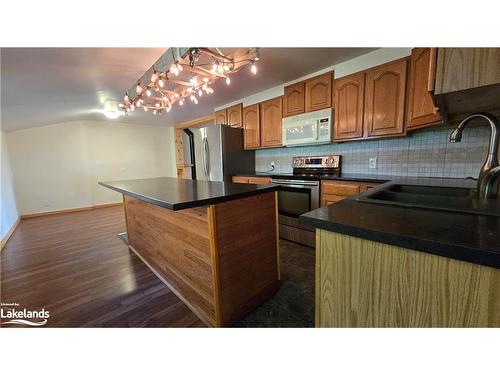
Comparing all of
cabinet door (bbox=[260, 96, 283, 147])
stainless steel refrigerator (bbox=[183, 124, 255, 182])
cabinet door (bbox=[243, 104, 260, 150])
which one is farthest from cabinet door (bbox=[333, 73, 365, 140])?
stainless steel refrigerator (bbox=[183, 124, 255, 182])

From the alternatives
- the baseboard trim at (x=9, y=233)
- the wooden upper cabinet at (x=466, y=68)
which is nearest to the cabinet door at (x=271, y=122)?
the wooden upper cabinet at (x=466, y=68)

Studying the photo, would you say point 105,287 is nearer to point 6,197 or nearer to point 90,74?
point 90,74

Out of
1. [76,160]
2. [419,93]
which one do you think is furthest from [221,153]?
[76,160]

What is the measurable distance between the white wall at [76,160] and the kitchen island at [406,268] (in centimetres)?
620

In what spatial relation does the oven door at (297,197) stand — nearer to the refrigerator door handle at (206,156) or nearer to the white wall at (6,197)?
the refrigerator door handle at (206,156)

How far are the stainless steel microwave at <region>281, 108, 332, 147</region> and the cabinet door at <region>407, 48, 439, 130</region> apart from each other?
835 millimetres

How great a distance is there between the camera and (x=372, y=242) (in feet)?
1.97

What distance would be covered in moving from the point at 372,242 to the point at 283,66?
246cm

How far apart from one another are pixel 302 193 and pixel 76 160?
5.51m

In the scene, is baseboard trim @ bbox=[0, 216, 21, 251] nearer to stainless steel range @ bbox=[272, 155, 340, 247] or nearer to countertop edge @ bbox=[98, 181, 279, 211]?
countertop edge @ bbox=[98, 181, 279, 211]

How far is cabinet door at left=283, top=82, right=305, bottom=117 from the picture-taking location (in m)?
2.89
